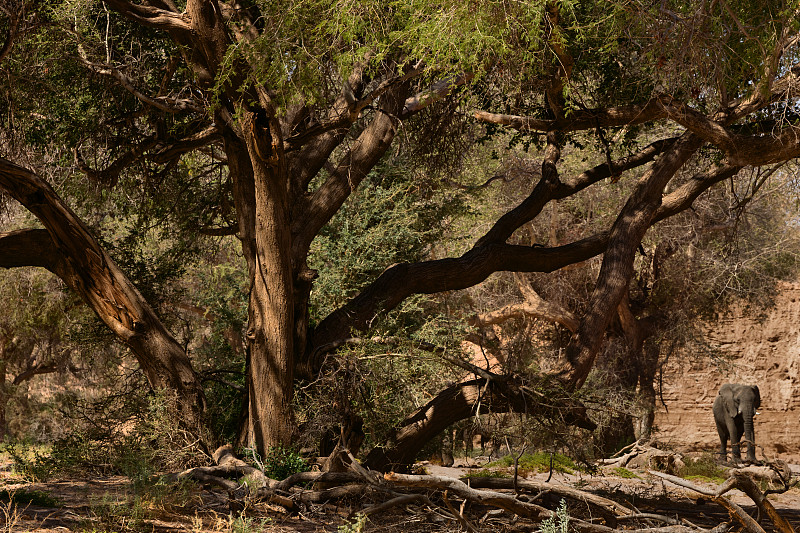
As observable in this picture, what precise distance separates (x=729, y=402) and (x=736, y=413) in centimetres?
24

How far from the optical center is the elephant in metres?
14.6

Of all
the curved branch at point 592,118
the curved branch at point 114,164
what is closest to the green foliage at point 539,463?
the curved branch at point 592,118

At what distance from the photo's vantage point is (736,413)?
14.8 meters

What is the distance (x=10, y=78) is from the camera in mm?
8117

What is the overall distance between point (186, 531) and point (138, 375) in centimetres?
452

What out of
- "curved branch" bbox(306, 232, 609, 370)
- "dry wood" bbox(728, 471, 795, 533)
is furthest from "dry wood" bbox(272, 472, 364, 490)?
"dry wood" bbox(728, 471, 795, 533)

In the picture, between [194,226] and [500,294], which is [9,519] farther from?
[500,294]

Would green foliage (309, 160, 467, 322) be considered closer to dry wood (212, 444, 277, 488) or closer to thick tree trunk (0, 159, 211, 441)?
thick tree trunk (0, 159, 211, 441)

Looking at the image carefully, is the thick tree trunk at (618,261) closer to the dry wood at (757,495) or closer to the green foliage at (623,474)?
the dry wood at (757,495)

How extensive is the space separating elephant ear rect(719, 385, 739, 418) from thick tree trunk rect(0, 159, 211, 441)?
35.1 feet

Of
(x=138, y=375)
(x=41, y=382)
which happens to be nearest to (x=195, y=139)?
(x=138, y=375)

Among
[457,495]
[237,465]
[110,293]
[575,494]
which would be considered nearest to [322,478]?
[237,465]

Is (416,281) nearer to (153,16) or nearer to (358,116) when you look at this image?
(358,116)

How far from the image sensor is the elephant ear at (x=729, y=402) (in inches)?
582
